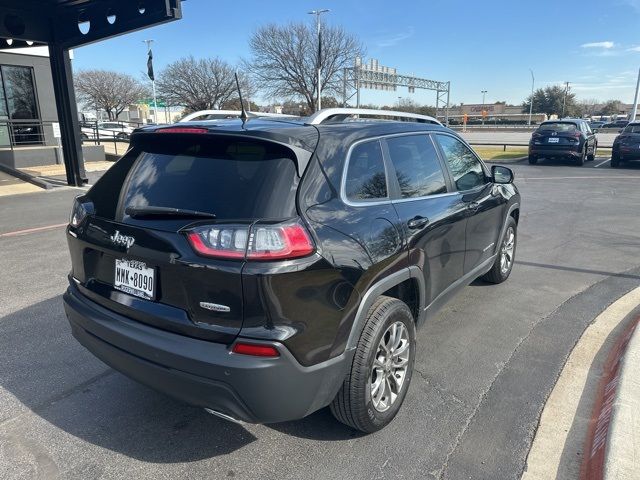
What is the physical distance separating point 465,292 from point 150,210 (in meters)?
3.63

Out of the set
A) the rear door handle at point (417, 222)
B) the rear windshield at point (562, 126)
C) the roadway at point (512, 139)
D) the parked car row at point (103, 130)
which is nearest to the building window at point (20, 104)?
the parked car row at point (103, 130)

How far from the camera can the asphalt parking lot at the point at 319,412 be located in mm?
2541

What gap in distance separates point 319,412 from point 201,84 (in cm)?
4867

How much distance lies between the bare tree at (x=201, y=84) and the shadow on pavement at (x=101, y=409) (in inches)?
1755

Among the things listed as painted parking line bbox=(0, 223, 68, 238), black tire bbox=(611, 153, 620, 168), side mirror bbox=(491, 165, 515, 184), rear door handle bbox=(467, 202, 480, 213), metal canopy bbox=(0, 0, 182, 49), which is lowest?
painted parking line bbox=(0, 223, 68, 238)

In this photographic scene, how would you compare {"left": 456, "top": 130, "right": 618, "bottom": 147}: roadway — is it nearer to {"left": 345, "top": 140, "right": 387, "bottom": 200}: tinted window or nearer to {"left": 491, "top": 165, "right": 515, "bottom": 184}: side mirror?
{"left": 491, "top": 165, "right": 515, "bottom": 184}: side mirror

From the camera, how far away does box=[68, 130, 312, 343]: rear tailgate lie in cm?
221

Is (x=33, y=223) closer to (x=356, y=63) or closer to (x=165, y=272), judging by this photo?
(x=165, y=272)

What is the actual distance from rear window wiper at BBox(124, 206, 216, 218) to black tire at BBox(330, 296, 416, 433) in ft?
3.44

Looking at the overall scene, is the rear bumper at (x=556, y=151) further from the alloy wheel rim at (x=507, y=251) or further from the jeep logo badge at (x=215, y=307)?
the jeep logo badge at (x=215, y=307)

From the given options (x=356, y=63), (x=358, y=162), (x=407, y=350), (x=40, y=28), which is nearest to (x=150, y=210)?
(x=358, y=162)

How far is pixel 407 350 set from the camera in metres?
2.99

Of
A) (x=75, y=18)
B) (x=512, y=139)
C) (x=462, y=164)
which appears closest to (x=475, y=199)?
(x=462, y=164)

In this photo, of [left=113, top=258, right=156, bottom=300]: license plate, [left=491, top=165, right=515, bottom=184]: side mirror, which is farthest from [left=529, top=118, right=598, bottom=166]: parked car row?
[left=113, top=258, right=156, bottom=300]: license plate
